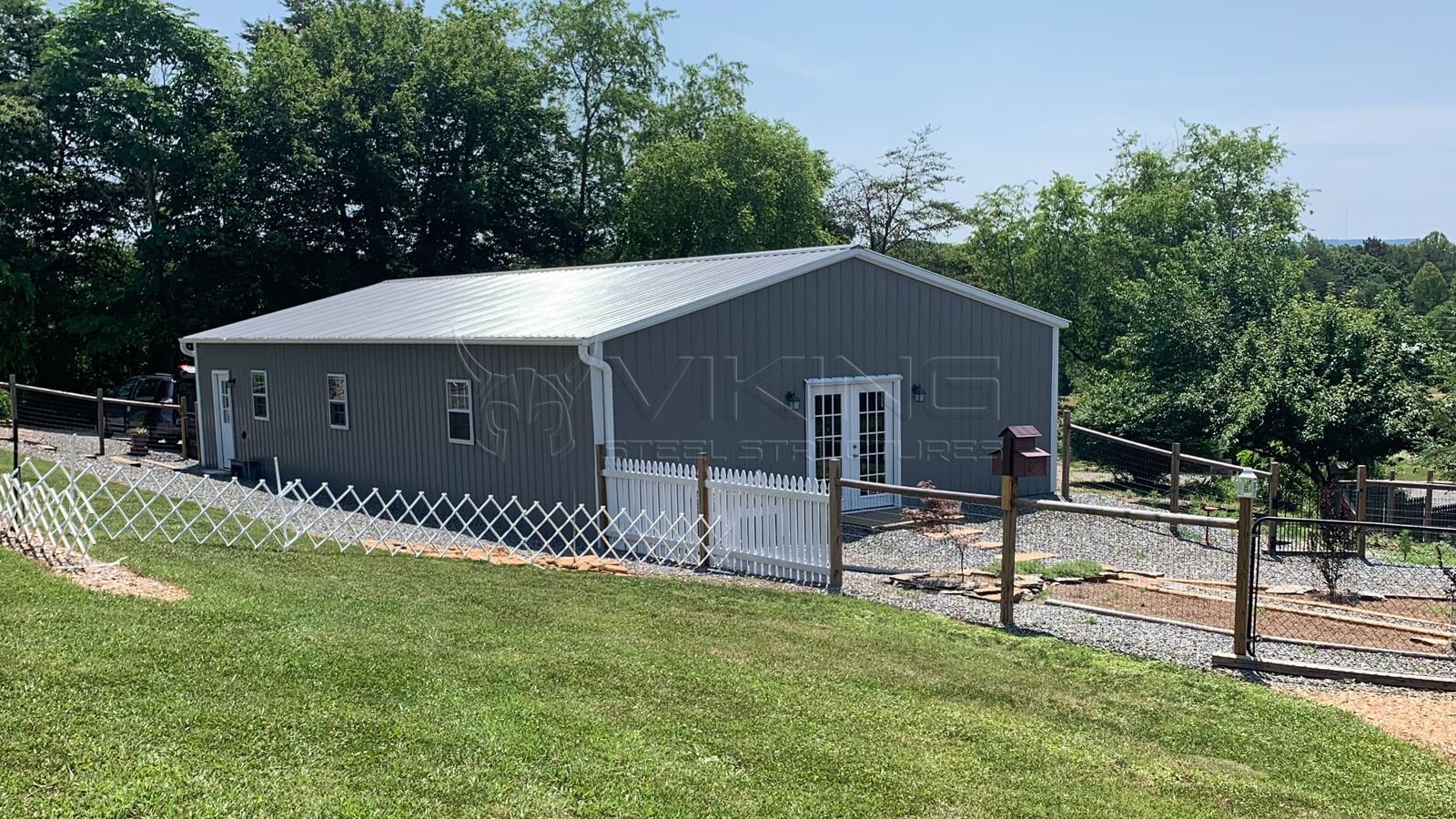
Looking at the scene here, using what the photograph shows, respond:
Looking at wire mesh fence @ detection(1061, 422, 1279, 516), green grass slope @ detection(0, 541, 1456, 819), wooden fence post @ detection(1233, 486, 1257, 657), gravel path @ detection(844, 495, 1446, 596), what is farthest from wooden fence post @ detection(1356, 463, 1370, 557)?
green grass slope @ detection(0, 541, 1456, 819)

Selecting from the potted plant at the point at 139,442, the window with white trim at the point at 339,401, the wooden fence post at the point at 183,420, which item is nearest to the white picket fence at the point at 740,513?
the window with white trim at the point at 339,401

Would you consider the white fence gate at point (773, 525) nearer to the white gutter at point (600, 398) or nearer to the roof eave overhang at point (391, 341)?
the white gutter at point (600, 398)

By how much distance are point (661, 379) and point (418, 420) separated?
438cm

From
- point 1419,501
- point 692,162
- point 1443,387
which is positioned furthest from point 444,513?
point 692,162

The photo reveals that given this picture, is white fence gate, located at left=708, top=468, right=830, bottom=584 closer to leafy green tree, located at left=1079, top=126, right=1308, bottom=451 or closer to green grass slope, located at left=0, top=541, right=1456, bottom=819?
green grass slope, located at left=0, top=541, right=1456, bottom=819

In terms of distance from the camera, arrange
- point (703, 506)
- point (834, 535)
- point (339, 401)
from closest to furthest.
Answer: point (834, 535) < point (703, 506) < point (339, 401)

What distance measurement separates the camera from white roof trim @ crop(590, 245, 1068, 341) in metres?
13.9

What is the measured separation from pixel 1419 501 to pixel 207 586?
17022mm

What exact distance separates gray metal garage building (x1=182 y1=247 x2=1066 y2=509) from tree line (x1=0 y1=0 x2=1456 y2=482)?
7587 mm

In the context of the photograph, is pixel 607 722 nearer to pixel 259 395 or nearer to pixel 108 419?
pixel 259 395

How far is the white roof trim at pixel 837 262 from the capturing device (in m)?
13.9

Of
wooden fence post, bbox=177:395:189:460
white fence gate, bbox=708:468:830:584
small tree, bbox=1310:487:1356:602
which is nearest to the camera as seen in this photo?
small tree, bbox=1310:487:1356:602

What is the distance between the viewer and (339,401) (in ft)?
59.4

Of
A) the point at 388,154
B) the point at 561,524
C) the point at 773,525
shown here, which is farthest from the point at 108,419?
the point at 773,525
